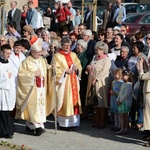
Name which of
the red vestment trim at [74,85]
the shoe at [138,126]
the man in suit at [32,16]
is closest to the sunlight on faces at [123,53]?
the red vestment trim at [74,85]

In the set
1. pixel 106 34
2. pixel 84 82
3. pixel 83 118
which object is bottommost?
pixel 83 118

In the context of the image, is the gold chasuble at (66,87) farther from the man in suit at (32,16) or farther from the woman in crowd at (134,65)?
the man in suit at (32,16)

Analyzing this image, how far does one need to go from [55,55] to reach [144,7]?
23.2 m

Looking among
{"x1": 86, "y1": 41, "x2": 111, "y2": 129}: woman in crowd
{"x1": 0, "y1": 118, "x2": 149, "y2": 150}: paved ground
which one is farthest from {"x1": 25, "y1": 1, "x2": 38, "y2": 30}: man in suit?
{"x1": 0, "y1": 118, "x2": 149, "y2": 150}: paved ground

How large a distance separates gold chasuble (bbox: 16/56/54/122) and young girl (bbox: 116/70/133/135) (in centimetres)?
151

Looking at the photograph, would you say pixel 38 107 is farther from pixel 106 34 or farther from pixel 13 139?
pixel 106 34

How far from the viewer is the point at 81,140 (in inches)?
437

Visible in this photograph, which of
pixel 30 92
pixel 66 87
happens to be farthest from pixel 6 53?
pixel 66 87

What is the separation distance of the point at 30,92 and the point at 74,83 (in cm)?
109

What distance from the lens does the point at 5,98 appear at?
1105cm

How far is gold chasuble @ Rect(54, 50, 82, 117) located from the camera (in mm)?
11898

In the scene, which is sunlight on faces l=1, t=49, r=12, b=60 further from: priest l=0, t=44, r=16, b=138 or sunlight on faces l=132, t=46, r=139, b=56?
sunlight on faces l=132, t=46, r=139, b=56

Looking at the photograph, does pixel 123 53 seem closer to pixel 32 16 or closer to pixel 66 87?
pixel 66 87

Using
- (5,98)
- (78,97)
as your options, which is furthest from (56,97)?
(5,98)
